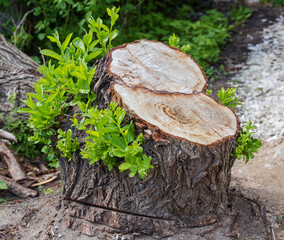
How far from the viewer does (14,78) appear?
12.5ft

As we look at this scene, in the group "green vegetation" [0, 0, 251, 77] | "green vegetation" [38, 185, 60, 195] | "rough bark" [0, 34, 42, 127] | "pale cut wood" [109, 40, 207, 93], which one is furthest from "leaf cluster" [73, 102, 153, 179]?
"green vegetation" [0, 0, 251, 77]

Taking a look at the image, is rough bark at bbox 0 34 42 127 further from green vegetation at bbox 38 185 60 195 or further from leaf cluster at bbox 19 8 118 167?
leaf cluster at bbox 19 8 118 167

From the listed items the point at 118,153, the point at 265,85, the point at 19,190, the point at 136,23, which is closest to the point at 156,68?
the point at 118,153

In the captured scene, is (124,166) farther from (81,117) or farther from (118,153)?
(81,117)

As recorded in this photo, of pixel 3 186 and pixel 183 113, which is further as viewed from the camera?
pixel 3 186

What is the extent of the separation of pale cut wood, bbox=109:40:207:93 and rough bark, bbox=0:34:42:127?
1.61 m

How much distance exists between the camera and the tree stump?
219cm

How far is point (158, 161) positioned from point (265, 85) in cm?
360

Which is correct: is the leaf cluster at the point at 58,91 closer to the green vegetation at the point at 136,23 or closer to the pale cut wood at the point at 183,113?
the pale cut wood at the point at 183,113

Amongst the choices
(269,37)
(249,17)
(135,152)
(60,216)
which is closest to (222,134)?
(135,152)

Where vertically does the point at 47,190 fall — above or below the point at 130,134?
below

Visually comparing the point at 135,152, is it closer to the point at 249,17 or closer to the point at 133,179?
the point at 133,179

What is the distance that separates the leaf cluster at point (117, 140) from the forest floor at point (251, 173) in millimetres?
556

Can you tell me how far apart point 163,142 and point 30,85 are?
214 centimetres
